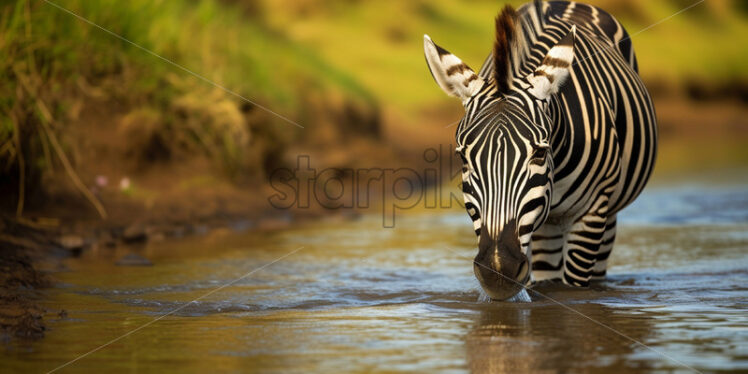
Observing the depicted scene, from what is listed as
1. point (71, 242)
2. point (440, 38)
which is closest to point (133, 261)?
point (71, 242)

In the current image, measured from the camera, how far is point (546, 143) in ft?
17.4

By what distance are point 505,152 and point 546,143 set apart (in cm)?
24

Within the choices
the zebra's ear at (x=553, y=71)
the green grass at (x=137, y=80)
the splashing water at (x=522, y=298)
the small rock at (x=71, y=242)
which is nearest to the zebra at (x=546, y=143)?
the zebra's ear at (x=553, y=71)

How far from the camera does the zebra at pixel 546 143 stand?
520 cm

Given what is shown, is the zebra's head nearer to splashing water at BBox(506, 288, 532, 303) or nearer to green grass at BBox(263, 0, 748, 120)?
splashing water at BBox(506, 288, 532, 303)

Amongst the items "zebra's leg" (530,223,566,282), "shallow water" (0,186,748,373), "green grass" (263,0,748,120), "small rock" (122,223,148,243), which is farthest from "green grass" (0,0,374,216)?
"green grass" (263,0,748,120)

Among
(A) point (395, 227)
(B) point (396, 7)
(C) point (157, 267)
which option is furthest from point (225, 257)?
(B) point (396, 7)

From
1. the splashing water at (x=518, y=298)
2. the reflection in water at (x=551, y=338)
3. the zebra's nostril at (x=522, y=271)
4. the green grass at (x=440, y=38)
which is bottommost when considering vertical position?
the reflection in water at (x=551, y=338)

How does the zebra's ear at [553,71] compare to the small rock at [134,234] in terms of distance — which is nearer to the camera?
the zebra's ear at [553,71]

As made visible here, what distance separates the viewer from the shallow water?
14.6 feet

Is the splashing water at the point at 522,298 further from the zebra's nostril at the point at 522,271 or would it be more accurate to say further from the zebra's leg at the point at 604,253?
the zebra's leg at the point at 604,253

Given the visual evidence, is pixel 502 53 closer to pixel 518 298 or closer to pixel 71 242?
pixel 518 298

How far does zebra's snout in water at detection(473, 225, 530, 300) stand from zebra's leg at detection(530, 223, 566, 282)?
1.58 meters

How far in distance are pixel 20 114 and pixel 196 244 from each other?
1785 mm
